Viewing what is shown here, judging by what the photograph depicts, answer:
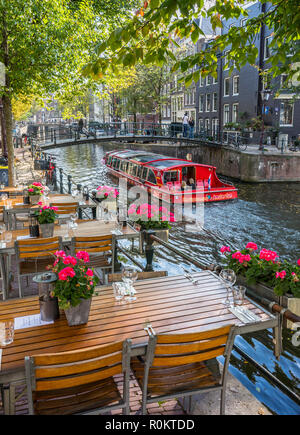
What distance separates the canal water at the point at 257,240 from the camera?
4.84 m

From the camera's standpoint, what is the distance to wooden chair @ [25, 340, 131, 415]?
2.26 meters

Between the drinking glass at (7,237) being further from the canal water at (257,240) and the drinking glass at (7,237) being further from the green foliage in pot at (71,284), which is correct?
the green foliage in pot at (71,284)

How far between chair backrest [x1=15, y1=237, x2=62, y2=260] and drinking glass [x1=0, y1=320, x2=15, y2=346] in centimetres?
202

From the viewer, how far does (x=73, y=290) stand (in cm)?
292

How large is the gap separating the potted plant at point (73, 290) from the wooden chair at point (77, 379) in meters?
0.52

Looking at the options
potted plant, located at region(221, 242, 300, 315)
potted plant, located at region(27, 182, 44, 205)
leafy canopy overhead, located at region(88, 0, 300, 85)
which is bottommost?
potted plant, located at region(221, 242, 300, 315)

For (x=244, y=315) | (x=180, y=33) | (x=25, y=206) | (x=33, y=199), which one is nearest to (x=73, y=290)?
(x=244, y=315)

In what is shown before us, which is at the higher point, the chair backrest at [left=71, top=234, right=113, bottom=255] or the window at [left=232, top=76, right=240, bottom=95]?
the window at [left=232, top=76, right=240, bottom=95]

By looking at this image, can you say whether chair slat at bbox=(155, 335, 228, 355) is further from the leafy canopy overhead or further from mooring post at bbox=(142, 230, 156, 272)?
mooring post at bbox=(142, 230, 156, 272)

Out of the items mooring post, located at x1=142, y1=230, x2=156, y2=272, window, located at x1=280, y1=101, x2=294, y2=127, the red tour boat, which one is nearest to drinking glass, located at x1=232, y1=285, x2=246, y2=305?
mooring post, located at x1=142, y1=230, x2=156, y2=272

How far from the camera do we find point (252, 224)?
14906mm

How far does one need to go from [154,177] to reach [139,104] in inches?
1127
